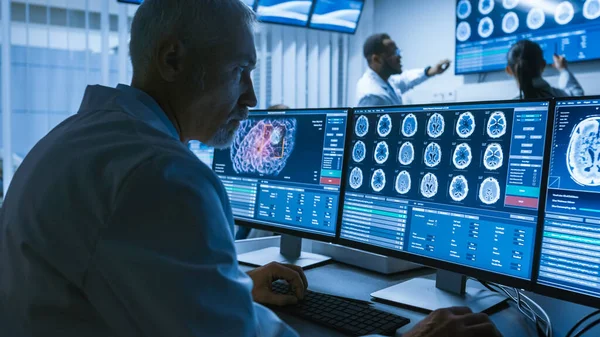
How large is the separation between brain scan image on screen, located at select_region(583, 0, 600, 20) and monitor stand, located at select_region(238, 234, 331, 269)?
243cm

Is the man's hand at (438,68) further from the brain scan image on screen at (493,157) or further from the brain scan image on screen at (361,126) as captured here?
the brain scan image on screen at (493,157)

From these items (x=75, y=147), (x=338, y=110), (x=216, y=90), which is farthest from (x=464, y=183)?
(x=75, y=147)

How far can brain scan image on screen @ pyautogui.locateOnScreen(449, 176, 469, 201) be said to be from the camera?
110cm

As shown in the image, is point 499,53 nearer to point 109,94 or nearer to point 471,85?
point 471,85

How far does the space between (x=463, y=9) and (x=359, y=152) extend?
2821 millimetres

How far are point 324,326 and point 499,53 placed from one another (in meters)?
3.03

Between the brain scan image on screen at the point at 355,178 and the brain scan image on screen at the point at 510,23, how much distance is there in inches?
103

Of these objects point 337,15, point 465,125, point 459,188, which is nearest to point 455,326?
point 459,188

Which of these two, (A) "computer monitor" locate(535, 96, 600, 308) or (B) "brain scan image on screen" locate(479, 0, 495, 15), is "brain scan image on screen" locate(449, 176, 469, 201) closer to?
(A) "computer monitor" locate(535, 96, 600, 308)

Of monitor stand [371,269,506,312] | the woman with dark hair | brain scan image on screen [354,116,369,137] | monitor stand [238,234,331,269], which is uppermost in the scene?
the woman with dark hair

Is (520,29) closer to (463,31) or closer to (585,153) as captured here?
(463,31)

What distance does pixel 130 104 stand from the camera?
820 millimetres

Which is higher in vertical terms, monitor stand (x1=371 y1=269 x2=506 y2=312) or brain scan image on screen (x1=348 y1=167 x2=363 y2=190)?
brain scan image on screen (x1=348 y1=167 x2=363 y2=190)

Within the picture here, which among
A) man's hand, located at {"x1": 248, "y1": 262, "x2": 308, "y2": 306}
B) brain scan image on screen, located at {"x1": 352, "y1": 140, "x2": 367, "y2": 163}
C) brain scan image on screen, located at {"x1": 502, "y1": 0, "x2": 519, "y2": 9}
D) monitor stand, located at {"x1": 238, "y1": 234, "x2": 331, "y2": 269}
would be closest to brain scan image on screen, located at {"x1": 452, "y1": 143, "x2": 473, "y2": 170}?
brain scan image on screen, located at {"x1": 352, "y1": 140, "x2": 367, "y2": 163}
